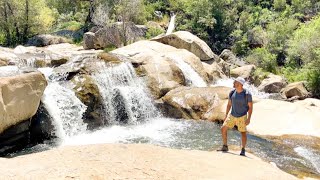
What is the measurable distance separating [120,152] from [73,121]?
28.2 ft

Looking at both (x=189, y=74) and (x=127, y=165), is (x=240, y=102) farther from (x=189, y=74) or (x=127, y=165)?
(x=189, y=74)

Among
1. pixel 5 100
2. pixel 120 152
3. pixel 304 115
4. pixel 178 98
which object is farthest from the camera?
pixel 178 98

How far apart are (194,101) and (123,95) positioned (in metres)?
3.64

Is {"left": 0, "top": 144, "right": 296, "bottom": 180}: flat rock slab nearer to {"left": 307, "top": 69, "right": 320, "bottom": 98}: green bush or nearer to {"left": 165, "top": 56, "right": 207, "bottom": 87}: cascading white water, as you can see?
{"left": 165, "top": 56, "right": 207, "bottom": 87}: cascading white water

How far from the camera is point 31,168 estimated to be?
7.73 m

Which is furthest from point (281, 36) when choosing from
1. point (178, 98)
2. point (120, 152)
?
point (120, 152)

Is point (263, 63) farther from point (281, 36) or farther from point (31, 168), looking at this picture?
point (31, 168)

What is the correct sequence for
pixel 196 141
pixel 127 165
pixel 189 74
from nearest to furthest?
pixel 127 165
pixel 196 141
pixel 189 74

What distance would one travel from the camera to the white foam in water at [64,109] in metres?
16.3

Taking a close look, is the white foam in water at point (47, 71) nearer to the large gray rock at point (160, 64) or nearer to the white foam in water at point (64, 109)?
the white foam in water at point (64, 109)

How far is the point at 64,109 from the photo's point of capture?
16.9 meters

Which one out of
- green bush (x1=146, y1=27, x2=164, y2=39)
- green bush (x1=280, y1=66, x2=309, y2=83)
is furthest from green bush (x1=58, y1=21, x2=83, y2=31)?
green bush (x1=280, y1=66, x2=309, y2=83)

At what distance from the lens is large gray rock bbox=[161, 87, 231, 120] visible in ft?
63.5

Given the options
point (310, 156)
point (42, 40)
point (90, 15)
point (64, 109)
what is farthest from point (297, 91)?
point (90, 15)
